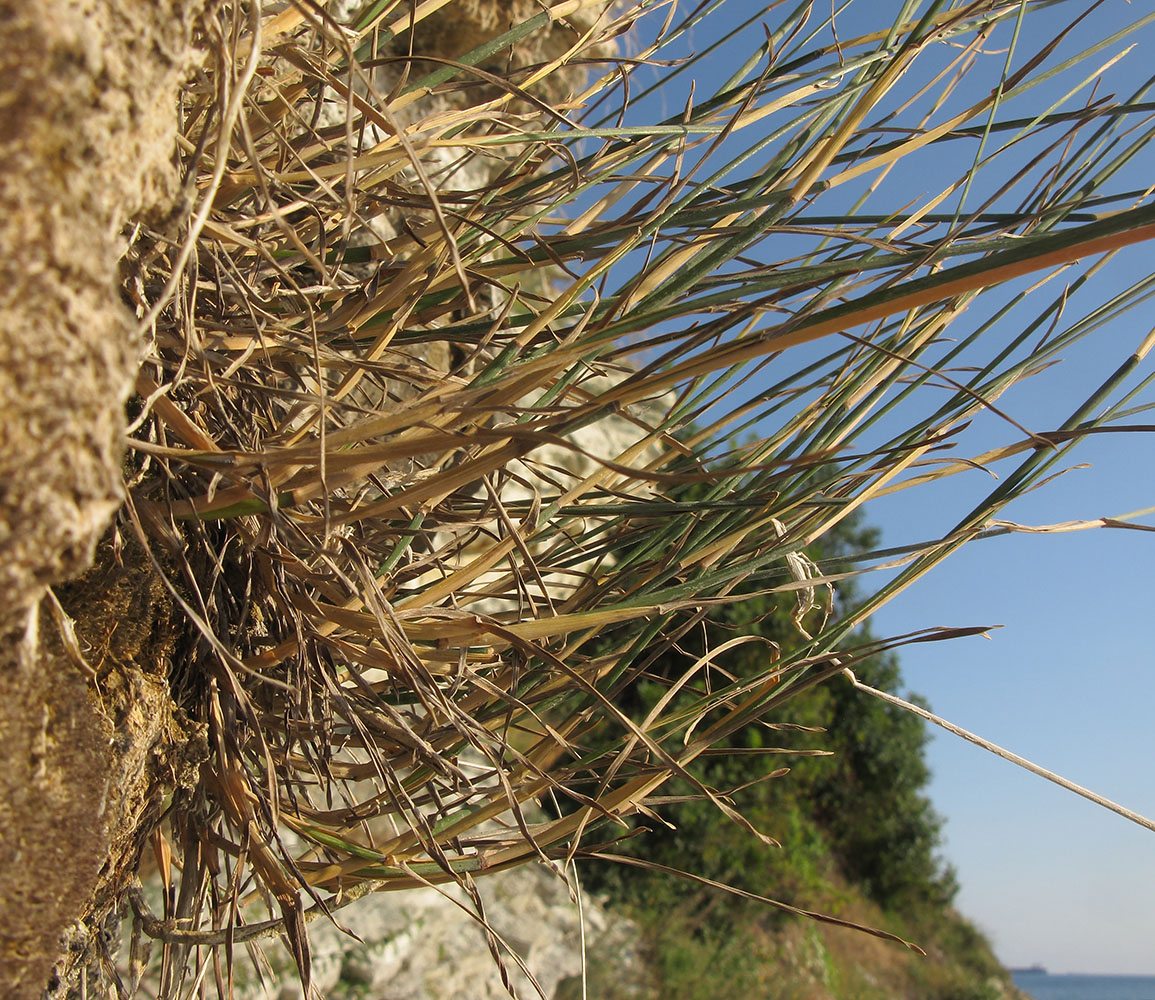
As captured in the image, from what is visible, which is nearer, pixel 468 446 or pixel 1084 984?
pixel 468 446

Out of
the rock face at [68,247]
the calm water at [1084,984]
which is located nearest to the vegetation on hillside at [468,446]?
the rock face at [68,247]

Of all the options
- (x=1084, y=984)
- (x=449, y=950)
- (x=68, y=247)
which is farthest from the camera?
(x=1084, y=984)

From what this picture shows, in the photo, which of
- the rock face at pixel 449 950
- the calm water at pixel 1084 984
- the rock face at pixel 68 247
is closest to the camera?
the rock face at pixel 68 247

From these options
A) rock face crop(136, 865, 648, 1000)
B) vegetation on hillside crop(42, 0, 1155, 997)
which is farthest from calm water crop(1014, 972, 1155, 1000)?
vegetation on hillside crop(42, 0, 1155, 997)

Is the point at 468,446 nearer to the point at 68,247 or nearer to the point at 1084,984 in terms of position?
the point at 68,247

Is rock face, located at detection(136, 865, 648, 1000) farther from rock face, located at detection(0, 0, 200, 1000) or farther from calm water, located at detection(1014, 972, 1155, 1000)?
calm water, located at detection(1014, 972, 1155, 1000)

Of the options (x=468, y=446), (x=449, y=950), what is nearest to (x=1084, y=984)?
(x=449, y=950)

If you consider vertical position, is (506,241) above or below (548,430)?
above

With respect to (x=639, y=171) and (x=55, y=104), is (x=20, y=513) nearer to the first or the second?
(x=55, y=104)

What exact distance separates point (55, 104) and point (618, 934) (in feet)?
18.9

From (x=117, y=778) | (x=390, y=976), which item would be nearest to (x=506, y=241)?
(x=117, y=778)

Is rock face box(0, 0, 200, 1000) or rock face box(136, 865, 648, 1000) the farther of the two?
rock face box(136, 865, 648, 1000)

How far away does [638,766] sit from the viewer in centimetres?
60

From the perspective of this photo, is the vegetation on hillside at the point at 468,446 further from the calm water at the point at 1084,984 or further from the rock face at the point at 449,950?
the calm water at the point at 1084,984
